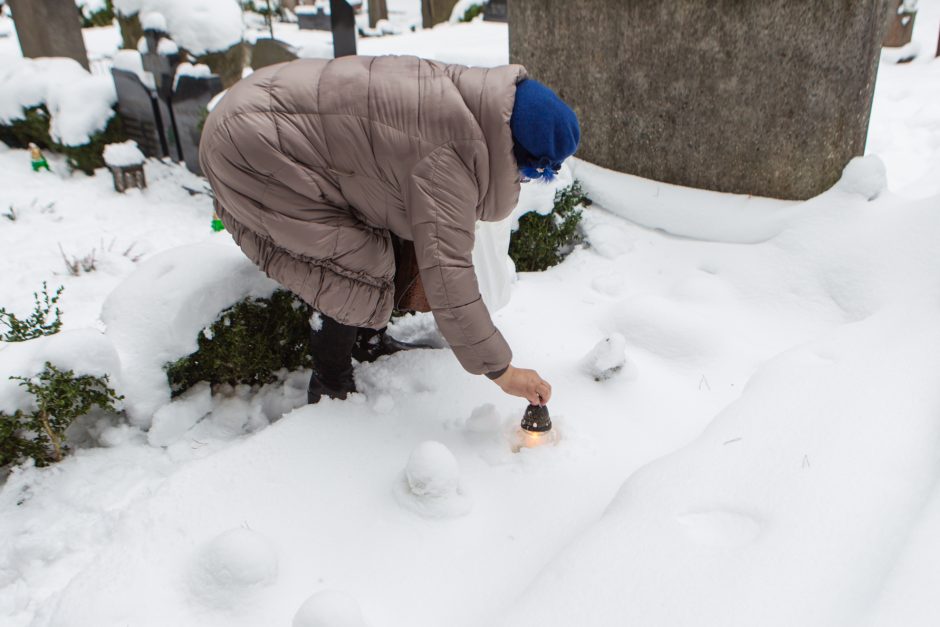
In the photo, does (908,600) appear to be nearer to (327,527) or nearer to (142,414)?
(327,527)

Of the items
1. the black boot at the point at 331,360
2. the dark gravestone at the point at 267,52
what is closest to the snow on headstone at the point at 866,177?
the black boot at the point at 331,360

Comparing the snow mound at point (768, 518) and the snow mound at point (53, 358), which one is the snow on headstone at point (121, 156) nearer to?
the snow mound at point (53, 358)

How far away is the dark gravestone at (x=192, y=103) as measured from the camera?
18.1ft

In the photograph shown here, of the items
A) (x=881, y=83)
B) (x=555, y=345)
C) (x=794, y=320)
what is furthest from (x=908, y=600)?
(x=881, y=83)

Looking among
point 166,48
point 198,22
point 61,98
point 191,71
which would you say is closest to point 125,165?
point 191,71

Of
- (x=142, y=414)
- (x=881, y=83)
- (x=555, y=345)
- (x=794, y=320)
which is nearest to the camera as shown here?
(x=142, y=414)

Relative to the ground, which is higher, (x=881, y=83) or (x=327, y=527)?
(x=881, y=83)

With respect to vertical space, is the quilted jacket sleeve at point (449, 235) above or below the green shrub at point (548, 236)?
above

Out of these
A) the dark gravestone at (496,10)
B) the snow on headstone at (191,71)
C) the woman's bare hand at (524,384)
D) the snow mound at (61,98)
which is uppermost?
the dark gravestone at (496,10)

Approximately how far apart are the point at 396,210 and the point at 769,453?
1204 mm

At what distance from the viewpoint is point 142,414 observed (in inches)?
95.2

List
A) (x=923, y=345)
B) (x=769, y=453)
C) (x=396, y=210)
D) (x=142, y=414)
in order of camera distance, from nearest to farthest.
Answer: (x=769, y=453) < (x=396, y=210) < (x=923, y=345) < (x=142, y=414)

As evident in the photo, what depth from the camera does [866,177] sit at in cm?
330

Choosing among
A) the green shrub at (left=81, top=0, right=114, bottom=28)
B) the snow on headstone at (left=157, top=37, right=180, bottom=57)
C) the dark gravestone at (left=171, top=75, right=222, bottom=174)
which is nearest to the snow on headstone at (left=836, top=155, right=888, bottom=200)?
the dark gravestone at (left=171, top=75, right=222, bottom=174)
